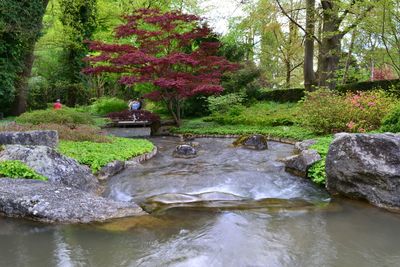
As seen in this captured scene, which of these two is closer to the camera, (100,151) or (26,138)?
(26,138)

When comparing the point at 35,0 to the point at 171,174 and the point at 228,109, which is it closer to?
the point at 228,109

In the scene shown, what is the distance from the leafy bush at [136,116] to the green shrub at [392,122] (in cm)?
863

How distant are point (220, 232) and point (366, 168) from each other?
269 cm

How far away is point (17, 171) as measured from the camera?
5504mm

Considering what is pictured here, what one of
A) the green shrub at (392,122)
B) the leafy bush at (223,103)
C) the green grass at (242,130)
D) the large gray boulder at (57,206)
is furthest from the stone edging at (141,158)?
the leafy bush at (223,103)

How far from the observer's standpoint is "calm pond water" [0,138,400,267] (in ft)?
11.7

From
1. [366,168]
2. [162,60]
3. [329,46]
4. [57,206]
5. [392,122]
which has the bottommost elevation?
[57,206]

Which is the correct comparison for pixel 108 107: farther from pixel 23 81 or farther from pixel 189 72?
pixel 189 72

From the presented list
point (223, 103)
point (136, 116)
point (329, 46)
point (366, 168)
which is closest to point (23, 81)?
point (136, 116)

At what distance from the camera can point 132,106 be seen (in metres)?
18.7

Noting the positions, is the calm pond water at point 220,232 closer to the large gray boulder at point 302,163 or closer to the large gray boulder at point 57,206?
the large gray boulder at point 57,206

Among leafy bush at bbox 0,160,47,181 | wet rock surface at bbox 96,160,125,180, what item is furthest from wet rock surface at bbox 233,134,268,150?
leafy bush at bbox 0,160,47,181

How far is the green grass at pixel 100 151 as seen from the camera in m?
7.05

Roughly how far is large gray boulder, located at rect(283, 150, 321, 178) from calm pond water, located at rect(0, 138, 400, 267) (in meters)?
0.59
